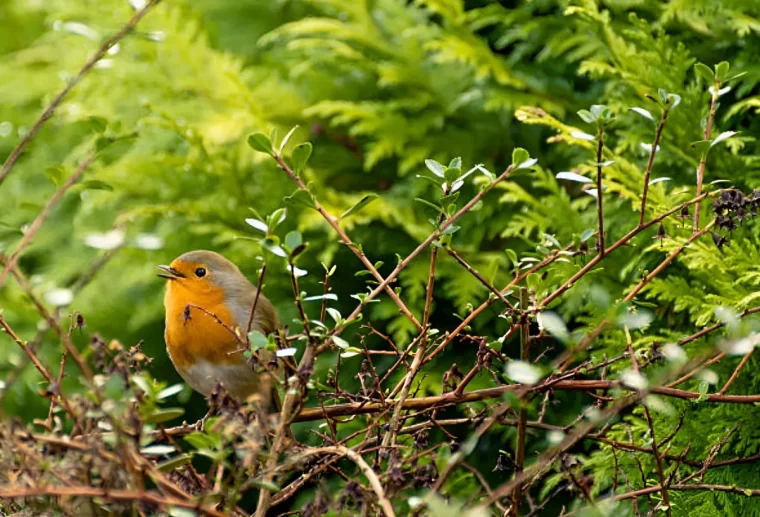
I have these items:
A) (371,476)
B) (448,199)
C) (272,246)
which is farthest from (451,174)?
(371,476)

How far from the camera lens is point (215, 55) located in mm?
3352

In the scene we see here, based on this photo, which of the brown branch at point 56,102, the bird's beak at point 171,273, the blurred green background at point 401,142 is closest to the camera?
the brown branch at point 56,102

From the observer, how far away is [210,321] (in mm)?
2283

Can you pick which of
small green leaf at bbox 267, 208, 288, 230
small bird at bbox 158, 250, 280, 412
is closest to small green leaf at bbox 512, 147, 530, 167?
small green leaf at bbox 267, 208, 288, 230

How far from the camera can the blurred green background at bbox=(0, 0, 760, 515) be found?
2.21m

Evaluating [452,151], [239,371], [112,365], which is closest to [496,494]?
[112,365]

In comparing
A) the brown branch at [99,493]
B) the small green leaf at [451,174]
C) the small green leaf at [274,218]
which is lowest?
the brown branch at [99,493]

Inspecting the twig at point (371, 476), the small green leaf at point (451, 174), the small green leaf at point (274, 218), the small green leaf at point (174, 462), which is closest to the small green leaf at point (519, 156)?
the small green leaf at point (451, 174)

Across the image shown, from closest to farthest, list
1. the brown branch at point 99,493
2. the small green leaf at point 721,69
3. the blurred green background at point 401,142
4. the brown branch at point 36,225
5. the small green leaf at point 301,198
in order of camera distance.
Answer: the brown branch at point 99,493, the brown branch at point 36,225, the small green leaf at point 301,198, the small green leaf at point 721,69, the blurred green background at point 401,142

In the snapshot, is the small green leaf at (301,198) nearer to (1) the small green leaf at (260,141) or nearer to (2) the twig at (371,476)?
(1) the small green leaf at (260,141)

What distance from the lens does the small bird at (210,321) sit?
2268 mm

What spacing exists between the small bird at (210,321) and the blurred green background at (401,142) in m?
0.12

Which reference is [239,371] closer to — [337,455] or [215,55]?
[337,455]

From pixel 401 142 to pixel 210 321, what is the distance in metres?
0.93
